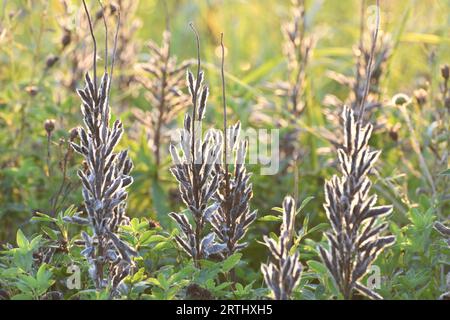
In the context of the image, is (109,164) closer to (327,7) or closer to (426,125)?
(426,125)

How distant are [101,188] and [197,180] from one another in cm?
26

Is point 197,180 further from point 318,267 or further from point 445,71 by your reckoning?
point 445,71

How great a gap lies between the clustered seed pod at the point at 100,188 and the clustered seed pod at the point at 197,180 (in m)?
0.18

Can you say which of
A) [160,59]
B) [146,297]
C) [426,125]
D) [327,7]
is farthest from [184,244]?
[327,7]

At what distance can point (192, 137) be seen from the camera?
1.96 meters

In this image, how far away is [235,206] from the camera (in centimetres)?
207

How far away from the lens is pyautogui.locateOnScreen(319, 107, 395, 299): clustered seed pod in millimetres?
1770

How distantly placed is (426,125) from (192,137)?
4.67 feet

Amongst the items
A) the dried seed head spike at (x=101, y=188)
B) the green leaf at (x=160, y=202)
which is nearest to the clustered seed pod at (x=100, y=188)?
the dried seed head spike at (x=101, y=188)

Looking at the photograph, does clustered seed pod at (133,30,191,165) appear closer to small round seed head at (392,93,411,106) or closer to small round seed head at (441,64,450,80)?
small round seed head at (392,93,411,106)

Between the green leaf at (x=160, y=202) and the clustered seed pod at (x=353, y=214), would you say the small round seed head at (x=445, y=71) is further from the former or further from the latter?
the green leaf at (x=160, y=202)

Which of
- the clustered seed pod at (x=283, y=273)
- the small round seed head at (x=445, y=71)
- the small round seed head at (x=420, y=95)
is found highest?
the small round seed head at (x=445, y=71)

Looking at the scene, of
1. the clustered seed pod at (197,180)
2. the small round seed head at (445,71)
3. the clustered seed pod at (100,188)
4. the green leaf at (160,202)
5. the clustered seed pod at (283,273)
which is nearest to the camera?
the clustered seed pod at (283,273)

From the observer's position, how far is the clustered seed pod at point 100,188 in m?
1.87
